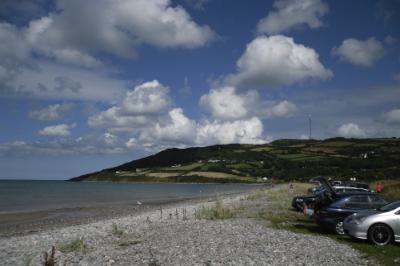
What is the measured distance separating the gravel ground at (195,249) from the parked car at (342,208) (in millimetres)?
2035

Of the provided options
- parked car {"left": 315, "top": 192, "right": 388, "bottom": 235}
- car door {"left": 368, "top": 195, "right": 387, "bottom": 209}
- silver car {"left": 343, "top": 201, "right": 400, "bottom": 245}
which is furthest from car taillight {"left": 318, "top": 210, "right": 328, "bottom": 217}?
silver car {"left": 343, "top": 201, "right": 400, "bottom": 245}

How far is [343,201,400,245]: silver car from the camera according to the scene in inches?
605

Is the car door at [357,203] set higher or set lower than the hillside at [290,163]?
lower

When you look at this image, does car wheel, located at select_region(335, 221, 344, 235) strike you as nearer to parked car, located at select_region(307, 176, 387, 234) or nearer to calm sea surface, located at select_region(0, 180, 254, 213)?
parked car, located at select_region(307, 176, 387, 234)

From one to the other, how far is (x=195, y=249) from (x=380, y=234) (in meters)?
6.51

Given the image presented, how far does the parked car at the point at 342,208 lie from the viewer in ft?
61.3

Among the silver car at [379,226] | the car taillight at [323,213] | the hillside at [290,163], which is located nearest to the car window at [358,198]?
the car taillight at [323,213]

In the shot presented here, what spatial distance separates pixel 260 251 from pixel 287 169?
13194cm

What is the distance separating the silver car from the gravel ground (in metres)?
1.11

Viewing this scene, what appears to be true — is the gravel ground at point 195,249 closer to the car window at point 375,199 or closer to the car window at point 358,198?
the car window at point 358,198

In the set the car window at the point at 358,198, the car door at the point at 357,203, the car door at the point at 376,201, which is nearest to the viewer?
the car door at the point at 357,203

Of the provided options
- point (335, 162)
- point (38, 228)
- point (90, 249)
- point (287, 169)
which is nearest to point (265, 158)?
point (287, 169)

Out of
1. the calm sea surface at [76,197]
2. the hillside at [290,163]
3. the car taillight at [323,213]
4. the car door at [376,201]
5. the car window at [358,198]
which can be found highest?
the hillside at [290,163]

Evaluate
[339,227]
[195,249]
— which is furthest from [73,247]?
[339,227]
